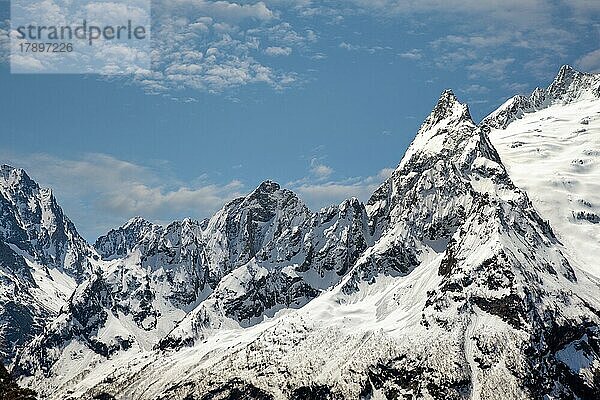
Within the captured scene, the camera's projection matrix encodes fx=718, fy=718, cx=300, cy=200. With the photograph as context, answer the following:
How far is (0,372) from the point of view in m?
130

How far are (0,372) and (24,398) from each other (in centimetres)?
2548

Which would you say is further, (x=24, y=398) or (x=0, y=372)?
(x=0, y=372)

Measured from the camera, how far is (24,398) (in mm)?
107750
